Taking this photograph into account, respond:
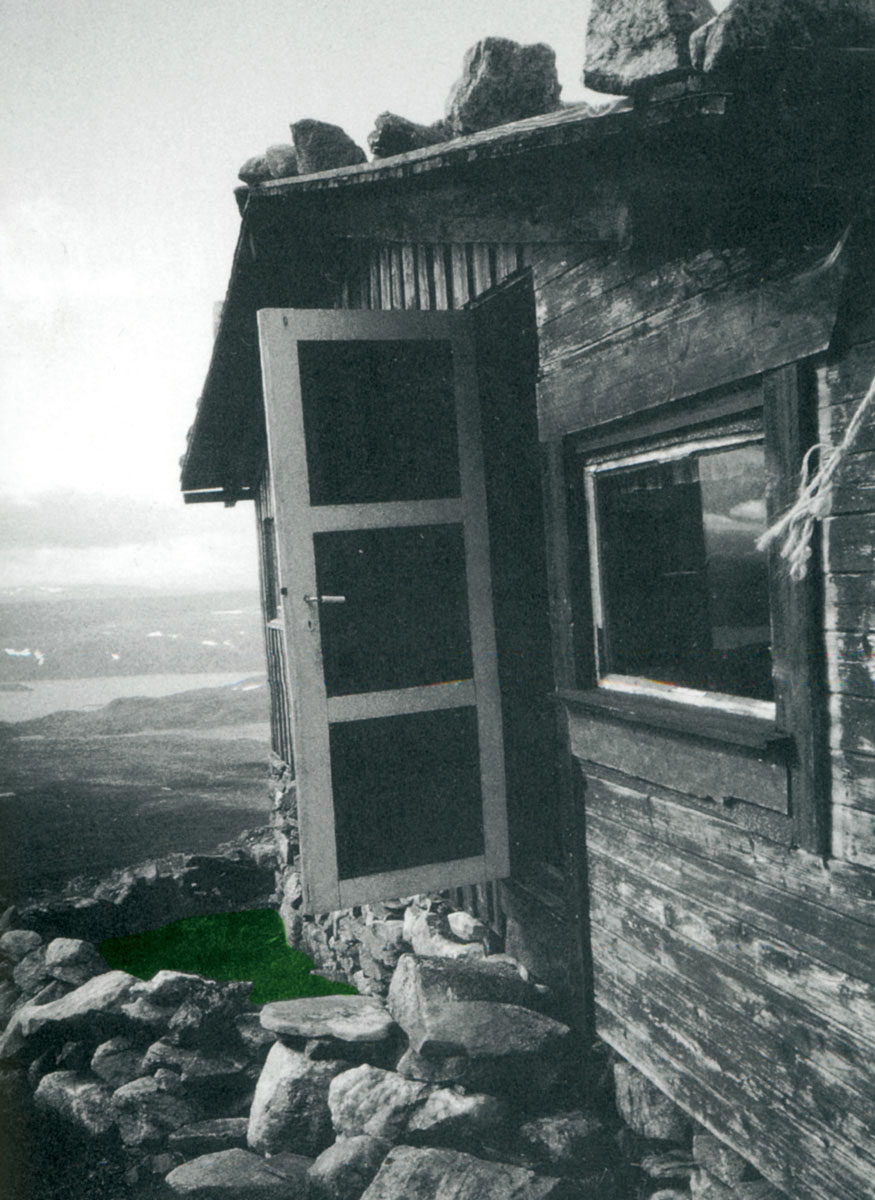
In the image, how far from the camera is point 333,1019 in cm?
409

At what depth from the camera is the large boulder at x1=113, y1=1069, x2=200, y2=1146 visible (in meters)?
4.23

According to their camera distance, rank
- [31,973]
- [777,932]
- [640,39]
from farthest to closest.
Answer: [31,973]
[777,932]
[640,39]

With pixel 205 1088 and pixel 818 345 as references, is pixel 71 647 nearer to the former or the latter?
pixel 205 1088

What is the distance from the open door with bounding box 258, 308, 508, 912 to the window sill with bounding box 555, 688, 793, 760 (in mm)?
623

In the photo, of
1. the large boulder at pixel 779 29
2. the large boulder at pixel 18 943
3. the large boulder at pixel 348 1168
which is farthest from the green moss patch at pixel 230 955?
the large boulder at pixel 779 29

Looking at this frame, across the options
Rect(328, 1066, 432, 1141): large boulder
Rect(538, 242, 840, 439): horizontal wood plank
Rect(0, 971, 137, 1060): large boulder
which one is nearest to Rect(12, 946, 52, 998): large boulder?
Rect(0, 971, 137, 1060): large boulder

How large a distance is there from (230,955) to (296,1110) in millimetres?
3220

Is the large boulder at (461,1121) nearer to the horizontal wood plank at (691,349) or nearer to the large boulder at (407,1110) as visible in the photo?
the large boulder at (407,1110)

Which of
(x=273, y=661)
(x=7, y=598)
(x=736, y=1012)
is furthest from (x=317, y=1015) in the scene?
(x=7, y=598)

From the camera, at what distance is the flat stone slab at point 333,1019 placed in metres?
3.96

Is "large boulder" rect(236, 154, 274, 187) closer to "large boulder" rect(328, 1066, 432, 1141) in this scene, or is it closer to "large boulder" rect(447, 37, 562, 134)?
"large boulder" rect(447, 37, 562, 134)

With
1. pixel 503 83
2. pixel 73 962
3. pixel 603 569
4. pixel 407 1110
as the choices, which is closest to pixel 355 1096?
pixel 407 1110

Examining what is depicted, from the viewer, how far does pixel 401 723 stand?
3.95m

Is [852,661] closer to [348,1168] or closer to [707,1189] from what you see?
[707,1189]
